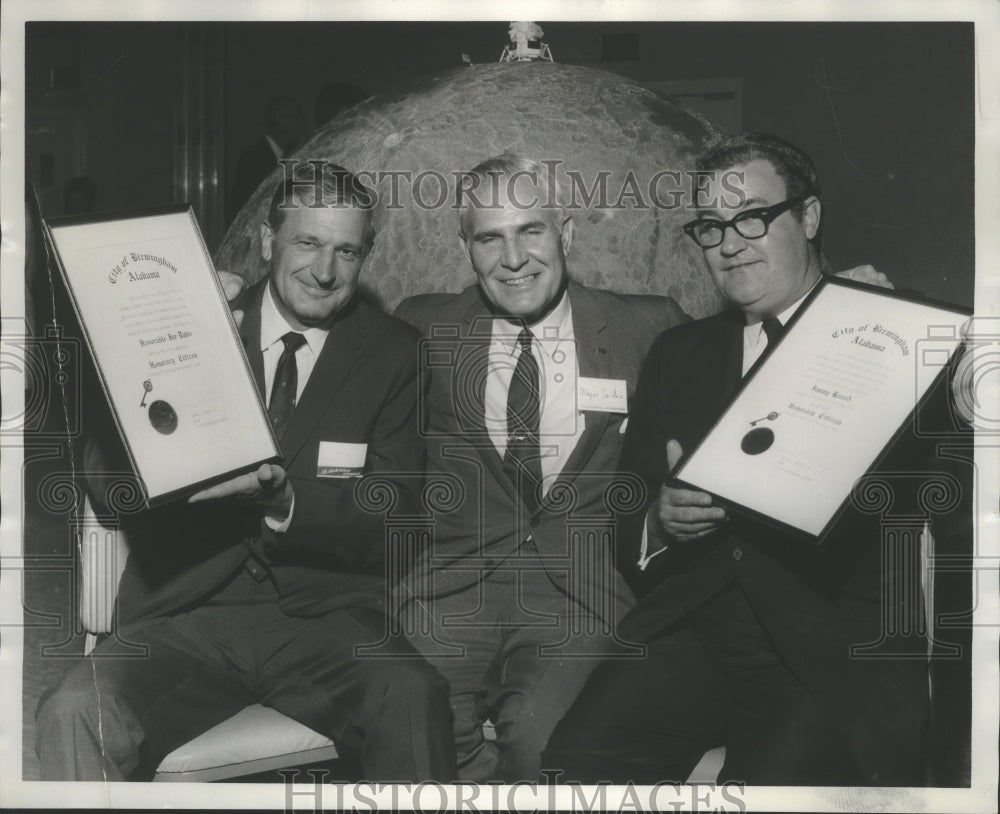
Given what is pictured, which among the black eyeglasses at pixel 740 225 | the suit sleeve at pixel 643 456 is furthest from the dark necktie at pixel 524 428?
the black eyeglasses at pixel 740 225

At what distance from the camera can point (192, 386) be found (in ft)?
9.15

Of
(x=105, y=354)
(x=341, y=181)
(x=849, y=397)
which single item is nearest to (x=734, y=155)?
(x=849, y=397)

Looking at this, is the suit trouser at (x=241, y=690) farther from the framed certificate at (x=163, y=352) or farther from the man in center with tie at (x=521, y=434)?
the framed certificate at (x=163, y=352)

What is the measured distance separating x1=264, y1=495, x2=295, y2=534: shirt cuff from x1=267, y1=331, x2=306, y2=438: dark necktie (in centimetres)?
21

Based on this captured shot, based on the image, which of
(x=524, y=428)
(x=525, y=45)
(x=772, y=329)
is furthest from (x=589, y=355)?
(x=525, y=45)

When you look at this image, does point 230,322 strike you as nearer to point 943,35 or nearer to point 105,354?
point 105,354

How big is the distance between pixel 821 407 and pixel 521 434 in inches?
29.9

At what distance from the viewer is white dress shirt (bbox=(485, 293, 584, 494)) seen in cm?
287

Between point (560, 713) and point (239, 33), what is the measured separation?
6.62 ft

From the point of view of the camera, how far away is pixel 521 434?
288cm

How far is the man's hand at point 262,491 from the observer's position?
2781mm

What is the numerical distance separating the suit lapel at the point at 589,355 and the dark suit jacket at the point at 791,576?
3.5 inches

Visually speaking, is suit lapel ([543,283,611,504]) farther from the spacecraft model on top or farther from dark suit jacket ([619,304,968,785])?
the spacecraft model on top

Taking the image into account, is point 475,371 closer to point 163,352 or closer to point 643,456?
point 643,456
